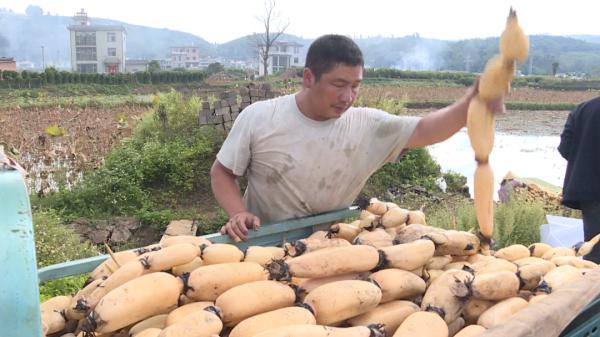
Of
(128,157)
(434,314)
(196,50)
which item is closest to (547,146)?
(128,157)

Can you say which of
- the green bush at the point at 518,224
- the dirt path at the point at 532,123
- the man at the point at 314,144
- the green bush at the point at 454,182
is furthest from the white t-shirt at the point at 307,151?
the dirt path at the point at 532,123

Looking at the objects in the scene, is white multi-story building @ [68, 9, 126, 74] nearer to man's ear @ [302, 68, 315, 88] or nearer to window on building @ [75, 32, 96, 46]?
window on building @ [75, 32, 96, 46]

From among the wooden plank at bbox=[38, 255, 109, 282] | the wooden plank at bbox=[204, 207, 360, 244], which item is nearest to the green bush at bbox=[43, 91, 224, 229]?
the wooden plank at bbox=[204, 207, 360, 244]

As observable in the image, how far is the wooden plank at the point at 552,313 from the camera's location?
46.3 inches

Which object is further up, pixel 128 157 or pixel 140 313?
pixel 140 313

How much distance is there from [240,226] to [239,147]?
0.57 meters

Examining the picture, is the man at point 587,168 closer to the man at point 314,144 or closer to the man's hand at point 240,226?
the man at point 314,144

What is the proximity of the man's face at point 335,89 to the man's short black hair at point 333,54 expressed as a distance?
2 centimetres

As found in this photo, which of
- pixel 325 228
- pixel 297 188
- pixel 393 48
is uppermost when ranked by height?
pixel 393 48

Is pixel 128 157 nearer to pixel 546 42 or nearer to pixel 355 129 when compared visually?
pixel 355 129

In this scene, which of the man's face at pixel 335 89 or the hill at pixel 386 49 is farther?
the hill at pixel 386 49

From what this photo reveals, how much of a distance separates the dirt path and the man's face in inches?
614

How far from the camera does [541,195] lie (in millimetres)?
6957

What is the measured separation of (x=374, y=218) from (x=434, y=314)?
30.5 inches
